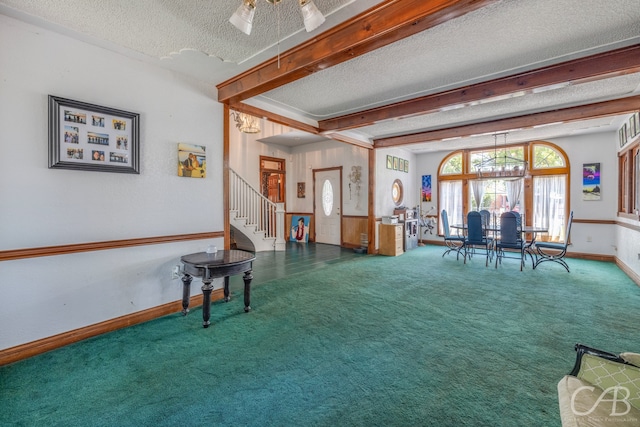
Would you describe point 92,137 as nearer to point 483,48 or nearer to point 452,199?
point 483,48

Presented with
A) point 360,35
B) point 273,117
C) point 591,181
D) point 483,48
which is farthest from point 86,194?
point 591,181

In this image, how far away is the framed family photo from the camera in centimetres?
248

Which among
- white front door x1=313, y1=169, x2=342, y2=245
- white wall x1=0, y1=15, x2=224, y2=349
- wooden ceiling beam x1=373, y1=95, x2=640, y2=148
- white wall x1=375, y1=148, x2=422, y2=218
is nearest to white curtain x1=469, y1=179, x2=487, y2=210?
white wall x1=375, y1=148, x2=422, y2=218

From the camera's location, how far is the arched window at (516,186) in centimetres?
661

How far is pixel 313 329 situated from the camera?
9.41 ft

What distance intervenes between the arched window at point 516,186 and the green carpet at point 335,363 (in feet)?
10.3

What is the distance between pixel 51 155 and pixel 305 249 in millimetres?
5288

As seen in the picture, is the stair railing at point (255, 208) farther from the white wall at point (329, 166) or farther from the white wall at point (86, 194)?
the white wall at point (86, 194)

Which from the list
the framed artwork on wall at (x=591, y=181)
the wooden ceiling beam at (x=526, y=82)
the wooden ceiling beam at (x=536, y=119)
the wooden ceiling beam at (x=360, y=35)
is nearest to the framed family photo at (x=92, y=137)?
the wooden ceiling beam at (x=360, y=35)

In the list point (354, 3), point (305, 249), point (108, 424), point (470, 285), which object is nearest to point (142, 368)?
point (108, 424)

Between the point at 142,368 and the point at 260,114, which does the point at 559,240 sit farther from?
the point at 142,368

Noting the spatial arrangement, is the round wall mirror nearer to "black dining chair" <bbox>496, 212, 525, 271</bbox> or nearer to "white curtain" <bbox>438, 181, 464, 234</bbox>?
"white curtain" <bbox>438, 181, 464, 234</bbox>

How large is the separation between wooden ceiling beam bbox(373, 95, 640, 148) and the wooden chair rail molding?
15.2 feet

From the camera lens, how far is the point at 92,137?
8.79 feet
